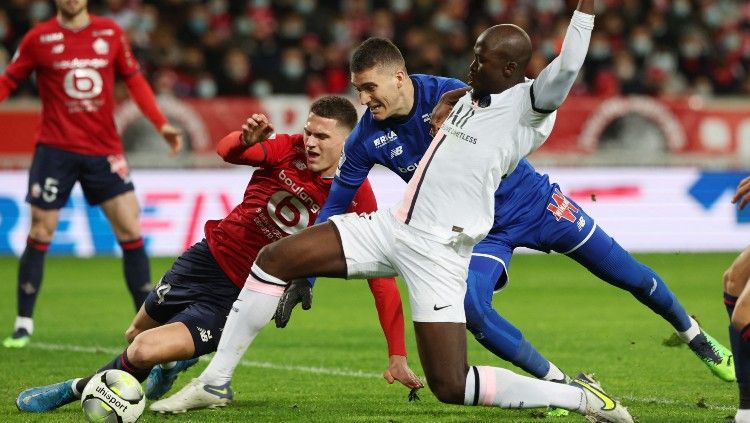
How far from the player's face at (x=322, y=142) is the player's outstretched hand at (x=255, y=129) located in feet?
0.94

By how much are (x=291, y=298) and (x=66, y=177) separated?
4025 millimetres

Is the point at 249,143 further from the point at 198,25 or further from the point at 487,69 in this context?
the point at 198,25

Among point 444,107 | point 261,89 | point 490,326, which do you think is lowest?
point 261,89

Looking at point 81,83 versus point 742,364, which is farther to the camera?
point 81,83

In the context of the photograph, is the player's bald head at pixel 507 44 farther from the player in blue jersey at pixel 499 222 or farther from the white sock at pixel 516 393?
the white sock at pixel 516 393

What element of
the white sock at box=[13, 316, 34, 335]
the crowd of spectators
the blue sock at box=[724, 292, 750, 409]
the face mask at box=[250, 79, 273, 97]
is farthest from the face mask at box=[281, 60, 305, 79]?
the blue sock at box=[724, 292, 750, 409]

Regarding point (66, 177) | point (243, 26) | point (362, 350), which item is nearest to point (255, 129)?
point (362, 350)

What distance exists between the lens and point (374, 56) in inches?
251

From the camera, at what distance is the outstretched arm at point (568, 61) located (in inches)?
204

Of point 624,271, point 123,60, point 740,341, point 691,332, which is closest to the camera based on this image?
point 740,341

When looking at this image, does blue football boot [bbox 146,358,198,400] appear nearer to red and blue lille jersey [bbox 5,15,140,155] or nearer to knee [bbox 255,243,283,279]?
knee [bbox 255,243,283,279]

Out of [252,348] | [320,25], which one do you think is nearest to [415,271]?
[252,348]

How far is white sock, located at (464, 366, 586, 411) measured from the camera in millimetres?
5559

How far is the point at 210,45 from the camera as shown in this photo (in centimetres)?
1850
